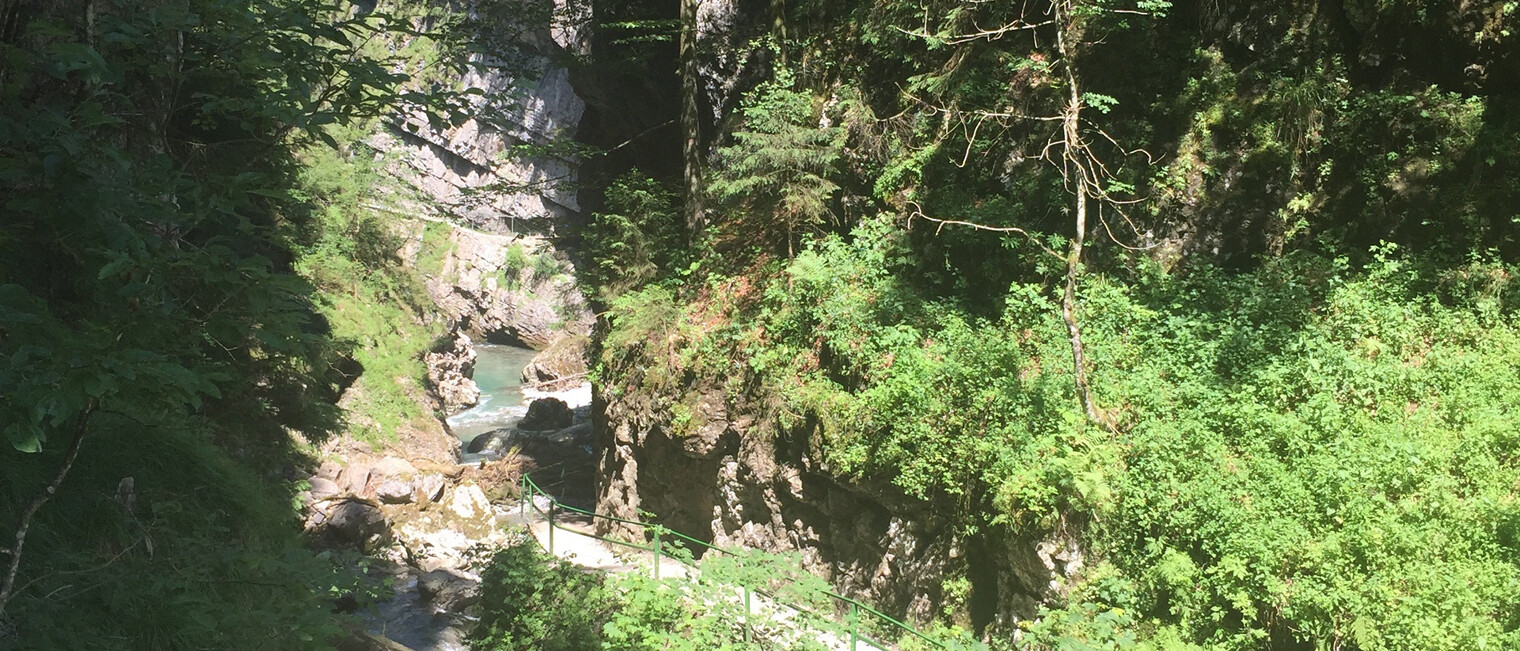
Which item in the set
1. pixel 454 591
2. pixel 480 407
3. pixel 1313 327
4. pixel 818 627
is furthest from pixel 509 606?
pixel 480 407

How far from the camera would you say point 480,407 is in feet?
108

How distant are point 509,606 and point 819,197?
7.57m

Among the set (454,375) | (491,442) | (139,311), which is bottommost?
(454,375)

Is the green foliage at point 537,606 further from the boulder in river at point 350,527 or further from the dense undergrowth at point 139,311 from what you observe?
the boulder in river at point 350,527

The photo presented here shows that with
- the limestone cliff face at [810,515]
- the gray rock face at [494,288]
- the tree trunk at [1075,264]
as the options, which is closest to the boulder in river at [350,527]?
the limestone cliff face at [810,515]

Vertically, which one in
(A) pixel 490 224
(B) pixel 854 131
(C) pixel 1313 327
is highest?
(B) pixel 854 131

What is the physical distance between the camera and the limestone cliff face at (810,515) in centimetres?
914

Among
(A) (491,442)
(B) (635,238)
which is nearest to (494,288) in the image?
(A) (491,442)

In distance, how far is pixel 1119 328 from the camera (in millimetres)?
10000

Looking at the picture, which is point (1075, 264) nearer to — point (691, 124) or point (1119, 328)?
point (1119, 328)

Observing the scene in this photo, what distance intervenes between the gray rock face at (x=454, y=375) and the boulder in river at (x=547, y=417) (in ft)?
12.5

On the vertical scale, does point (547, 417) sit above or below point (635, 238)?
below

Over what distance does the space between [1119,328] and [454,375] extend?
92.7 ft

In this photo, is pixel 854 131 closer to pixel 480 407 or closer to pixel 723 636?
pixel 723 636
